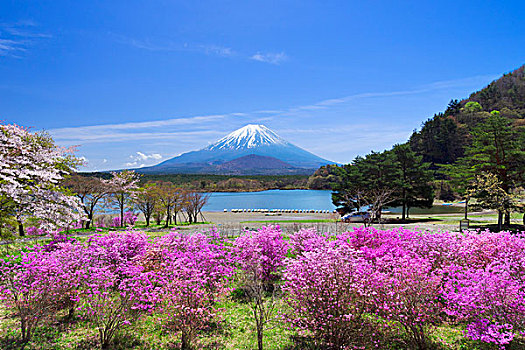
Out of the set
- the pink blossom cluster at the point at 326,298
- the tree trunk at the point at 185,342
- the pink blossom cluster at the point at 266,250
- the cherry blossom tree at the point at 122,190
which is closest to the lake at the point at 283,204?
the cherry blossom tree at the point at 122,190

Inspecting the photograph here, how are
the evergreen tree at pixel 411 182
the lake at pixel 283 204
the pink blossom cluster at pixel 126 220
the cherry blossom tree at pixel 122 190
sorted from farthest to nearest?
the lake at pixel 283 204 < the evergreen tree at pixel 411 182 < the pink blossom cluster at pixel 126 220 < the cherry blossom tree at pixel 122 190

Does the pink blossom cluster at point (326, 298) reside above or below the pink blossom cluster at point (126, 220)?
above

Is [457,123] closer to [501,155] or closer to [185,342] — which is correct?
[501,155]

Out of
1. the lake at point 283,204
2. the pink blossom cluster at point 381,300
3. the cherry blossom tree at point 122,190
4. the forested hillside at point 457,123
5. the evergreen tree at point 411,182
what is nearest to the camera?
the pink blossom cluster at point 381,300

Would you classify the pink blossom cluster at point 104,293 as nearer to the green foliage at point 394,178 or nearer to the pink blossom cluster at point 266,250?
the pink blossom cluster at point 266,250

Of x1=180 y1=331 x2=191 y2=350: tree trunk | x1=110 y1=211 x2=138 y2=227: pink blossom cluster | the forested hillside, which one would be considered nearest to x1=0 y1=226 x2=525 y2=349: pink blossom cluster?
x1=180 y1=331 x2=191 y2=350: tree trunk

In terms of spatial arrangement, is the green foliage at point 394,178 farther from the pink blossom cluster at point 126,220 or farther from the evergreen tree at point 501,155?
the pink blossom cluster at point 126,220

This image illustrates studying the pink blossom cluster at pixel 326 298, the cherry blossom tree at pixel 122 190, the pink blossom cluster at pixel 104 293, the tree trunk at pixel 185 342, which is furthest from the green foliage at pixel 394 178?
the tree trunk at pixel 185 342

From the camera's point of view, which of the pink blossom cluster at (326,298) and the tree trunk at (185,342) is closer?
the pink blossom cluster at (326,298)

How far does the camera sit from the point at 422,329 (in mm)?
4285

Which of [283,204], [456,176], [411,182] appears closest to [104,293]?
[456,176]

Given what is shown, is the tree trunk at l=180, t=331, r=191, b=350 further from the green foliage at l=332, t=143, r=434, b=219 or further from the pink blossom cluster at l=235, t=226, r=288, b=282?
the green foliage at l=332, t=143, r=434, b=219

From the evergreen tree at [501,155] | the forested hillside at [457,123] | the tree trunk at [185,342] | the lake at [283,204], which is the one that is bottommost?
the lake at [283,204]

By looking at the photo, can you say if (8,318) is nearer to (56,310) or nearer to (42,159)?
(56,310)
